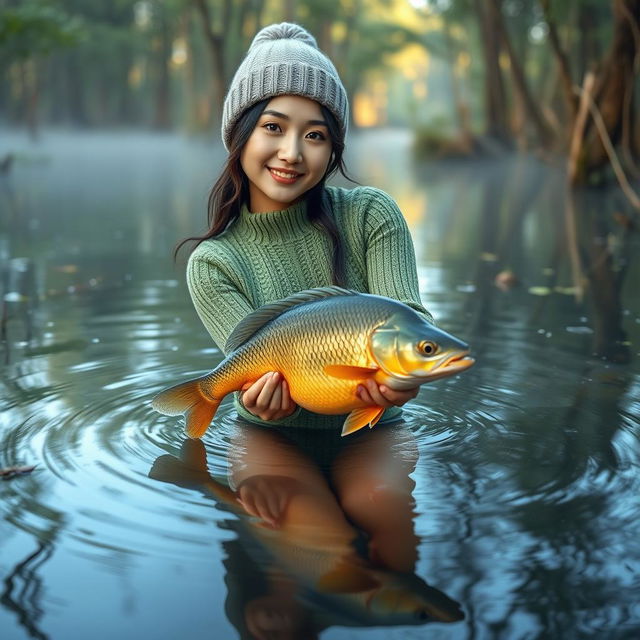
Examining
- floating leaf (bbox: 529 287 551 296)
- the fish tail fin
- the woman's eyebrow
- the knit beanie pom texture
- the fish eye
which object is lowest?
the fish tail fin

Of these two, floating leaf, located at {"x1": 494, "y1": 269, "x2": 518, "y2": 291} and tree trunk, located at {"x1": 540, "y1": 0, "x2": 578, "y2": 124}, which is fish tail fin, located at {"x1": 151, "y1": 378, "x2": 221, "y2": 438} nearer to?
floating leaf, located at {"x1": 494, "y1": 269, "x2": 518, "y2": 291}

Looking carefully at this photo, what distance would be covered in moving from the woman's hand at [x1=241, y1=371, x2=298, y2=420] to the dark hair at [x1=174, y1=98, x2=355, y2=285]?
65 cm

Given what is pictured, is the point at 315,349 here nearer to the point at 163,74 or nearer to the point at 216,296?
the point at 216,296

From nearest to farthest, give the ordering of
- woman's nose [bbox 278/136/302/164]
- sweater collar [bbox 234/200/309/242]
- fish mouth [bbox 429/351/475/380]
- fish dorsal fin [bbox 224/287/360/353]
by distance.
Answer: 1. fish mouth [bbox 429/351/475/380]
2. fish dorsal fin [bbox 224/287/360/353]
3. woman's nose [bbox 278/136/302/164]
4. sweater collar [bbox 234/200/309/242]

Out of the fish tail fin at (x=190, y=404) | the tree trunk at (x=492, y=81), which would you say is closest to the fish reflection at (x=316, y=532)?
the fish tail fin at (x=190, y=404)

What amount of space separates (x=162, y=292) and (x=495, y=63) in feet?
73.6

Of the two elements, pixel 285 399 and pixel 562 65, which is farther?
pixel 562 65

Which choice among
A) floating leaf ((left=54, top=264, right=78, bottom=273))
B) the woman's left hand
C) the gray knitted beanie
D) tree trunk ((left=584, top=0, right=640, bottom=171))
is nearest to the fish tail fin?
the woman's left hand

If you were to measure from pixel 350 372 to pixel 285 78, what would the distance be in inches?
50.0

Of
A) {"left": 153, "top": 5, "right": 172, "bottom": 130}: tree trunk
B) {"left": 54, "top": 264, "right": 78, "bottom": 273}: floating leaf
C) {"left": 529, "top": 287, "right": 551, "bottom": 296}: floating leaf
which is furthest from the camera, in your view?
{"left": 153, "top": 5, "right": 172, "bottom": 130}: tree trunk

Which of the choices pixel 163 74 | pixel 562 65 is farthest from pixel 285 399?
pixel 163 74

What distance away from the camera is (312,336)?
3.36m

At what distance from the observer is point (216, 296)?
401cm

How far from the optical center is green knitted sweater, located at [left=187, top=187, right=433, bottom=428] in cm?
402
